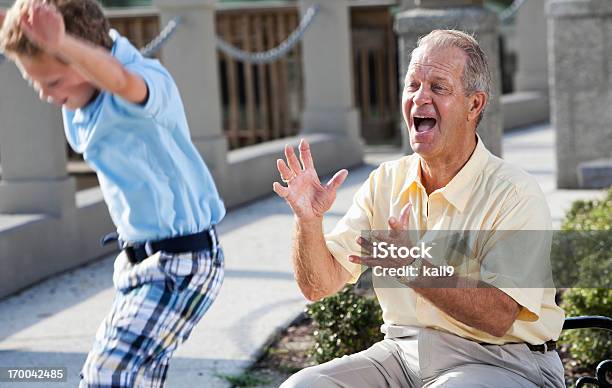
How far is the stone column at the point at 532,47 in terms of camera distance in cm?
1527

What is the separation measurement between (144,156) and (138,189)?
9 cm

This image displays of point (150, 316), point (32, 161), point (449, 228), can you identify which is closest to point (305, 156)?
point (449, 228)

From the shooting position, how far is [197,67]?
9453 millimetres

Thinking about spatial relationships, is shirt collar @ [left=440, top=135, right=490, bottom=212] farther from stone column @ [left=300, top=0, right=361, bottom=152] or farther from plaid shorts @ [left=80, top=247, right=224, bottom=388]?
stone column @ [left=300, top=0, right=361, bottom=152]

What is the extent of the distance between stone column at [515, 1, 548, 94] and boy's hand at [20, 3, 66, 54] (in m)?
12.9

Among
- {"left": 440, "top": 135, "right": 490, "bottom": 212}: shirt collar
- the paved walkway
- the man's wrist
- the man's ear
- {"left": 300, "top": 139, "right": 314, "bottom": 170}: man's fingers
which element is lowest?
the paved walkway

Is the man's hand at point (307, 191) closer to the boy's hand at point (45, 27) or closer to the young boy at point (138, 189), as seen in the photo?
the young boy at point (138, 189)

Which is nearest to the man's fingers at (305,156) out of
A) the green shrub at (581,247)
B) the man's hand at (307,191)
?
the man's hand at (307,191)

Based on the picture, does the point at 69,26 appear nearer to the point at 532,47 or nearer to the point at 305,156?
the point at 305,156

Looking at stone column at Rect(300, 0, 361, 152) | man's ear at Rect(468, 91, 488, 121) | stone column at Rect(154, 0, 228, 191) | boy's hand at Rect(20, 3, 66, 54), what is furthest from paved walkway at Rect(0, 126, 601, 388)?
stone column at Rect(300, 0, 361, 152)

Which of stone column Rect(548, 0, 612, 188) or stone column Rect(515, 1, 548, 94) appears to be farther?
stone column Rect(515, 1, 548, 94)

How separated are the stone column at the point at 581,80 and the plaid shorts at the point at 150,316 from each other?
6.25m

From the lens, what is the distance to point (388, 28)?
15016 millimetres

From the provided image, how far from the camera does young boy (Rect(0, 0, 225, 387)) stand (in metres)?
3.06
